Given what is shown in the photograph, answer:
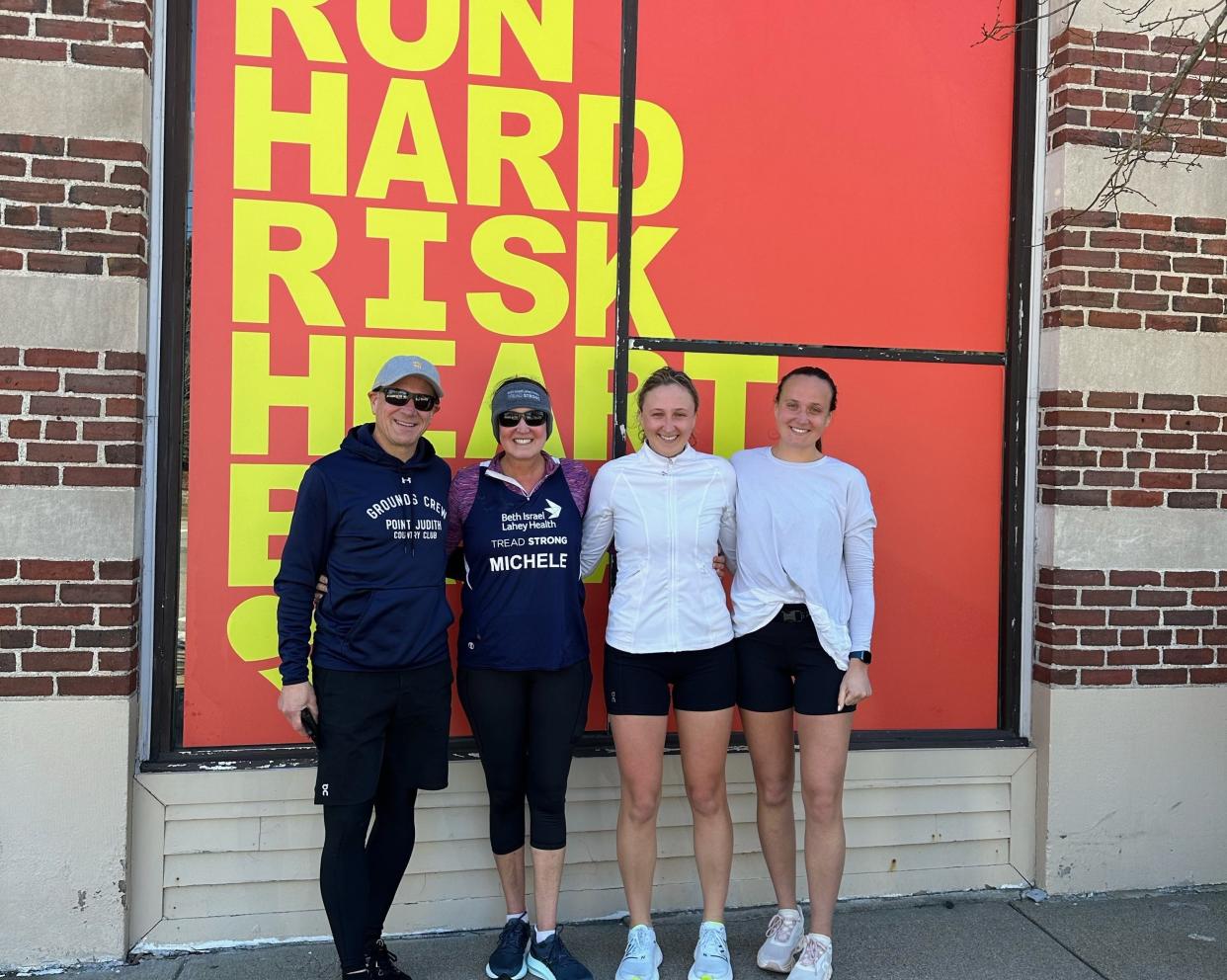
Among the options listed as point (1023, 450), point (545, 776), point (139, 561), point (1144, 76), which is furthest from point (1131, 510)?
point (139, 561)

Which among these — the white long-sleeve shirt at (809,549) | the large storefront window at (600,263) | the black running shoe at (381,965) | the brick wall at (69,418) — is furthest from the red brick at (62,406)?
the white long-sleeve shirt at (809,549)

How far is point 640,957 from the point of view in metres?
3.29

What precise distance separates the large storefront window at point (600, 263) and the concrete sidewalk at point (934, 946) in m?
0.71

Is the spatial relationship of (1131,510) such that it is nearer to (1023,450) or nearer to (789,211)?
(1023,450)

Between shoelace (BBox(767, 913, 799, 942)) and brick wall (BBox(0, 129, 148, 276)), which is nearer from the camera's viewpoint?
brick wall (BBox(0, 129, 148, 276))

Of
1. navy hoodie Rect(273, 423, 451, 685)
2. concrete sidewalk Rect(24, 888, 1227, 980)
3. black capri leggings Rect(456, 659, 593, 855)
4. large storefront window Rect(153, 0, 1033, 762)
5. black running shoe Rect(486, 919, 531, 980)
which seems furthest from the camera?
large storefront window Rect(153, 0, 1033, 762)

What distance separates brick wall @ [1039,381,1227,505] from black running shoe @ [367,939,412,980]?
10.4ft

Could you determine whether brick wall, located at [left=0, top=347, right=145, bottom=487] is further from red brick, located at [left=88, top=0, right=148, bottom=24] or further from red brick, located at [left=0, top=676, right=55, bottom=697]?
red brick, located at [left=88, top=0, right=148, bottom=24]

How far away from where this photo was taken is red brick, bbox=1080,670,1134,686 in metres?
4.09

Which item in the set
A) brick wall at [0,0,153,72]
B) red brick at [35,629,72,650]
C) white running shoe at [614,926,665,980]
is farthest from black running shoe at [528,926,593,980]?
brick wall at [0,0,153,72]

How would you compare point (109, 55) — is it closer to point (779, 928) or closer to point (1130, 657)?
point (779, 928)

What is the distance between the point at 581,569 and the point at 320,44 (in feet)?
7.46

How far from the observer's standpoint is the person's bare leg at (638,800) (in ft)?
10.7

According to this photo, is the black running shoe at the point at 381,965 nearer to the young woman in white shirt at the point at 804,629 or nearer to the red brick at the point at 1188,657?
the young woman in white shirt at the point at 804,629
